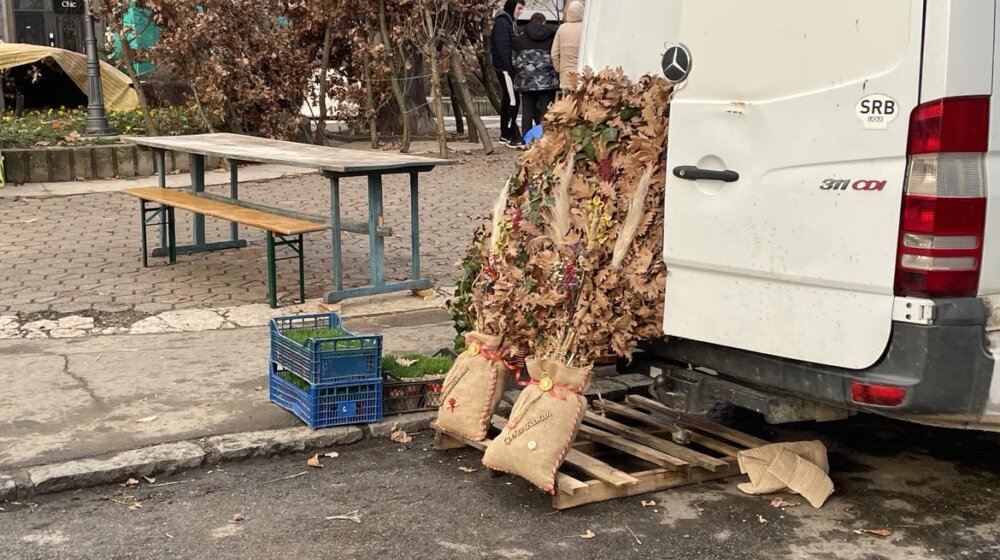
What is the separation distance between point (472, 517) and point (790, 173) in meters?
1.74

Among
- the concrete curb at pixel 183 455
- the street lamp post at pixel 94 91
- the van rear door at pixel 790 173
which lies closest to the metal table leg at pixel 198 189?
the concrete curb at pixel 183 455

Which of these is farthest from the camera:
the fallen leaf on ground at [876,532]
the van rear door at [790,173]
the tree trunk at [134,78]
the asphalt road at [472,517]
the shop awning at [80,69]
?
the shop awning at [80,69]

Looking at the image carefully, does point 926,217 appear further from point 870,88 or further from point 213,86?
point 213,86

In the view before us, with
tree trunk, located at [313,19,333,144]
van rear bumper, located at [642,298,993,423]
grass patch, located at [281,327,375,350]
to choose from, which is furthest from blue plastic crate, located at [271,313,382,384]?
tree trunk, located at [313,19,333,144]

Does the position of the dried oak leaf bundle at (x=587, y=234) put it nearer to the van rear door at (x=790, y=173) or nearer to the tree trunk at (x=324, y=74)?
the van rear door at (x=790, y=173)

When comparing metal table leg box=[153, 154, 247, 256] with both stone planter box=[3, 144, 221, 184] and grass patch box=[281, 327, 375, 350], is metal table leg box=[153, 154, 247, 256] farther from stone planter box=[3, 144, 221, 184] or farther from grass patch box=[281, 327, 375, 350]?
stone planter box=[3, 144, 221, 184]

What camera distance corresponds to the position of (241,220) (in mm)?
7770

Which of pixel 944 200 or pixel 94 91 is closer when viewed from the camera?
pixel 944 200

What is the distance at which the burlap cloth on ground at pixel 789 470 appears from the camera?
4559 mm

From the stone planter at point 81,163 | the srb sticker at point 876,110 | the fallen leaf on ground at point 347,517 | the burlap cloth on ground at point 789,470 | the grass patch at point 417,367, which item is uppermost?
the srb sticker at point 876,110

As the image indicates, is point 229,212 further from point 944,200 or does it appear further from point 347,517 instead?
point 944,200

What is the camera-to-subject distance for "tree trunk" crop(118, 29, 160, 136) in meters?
13.9

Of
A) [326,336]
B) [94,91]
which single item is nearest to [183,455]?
[326,336]

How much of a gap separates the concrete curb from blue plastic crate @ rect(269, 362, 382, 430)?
0.14ft
